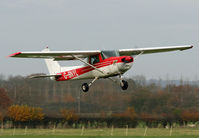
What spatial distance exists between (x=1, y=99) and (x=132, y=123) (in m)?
14.7

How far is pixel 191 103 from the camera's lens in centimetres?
4816

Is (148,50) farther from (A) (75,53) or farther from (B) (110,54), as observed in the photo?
(A) (75,53)

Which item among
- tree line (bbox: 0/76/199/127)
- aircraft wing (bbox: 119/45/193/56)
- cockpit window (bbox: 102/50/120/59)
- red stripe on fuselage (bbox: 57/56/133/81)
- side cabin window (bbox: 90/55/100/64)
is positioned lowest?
tree line (bbox: 0/76/199/127)

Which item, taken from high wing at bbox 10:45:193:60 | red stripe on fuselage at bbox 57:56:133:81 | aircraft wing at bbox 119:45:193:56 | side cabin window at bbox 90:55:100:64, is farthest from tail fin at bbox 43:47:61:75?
aircraft wing at bbox 119:45:193:56

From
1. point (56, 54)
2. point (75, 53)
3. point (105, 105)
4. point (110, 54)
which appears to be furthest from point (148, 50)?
point (105, 105)

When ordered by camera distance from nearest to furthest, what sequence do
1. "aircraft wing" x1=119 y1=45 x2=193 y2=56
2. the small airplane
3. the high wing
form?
the small airplane → the high wing → "aircraft wing" x1=119 y1=45 x2=193 y2=56

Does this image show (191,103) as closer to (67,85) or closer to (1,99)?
(67,85)

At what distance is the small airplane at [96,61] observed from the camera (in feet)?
88.5

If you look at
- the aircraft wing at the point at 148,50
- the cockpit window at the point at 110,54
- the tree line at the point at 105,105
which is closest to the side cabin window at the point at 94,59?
the cockpit window at the point at 110,54

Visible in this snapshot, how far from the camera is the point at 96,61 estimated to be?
2886 cm

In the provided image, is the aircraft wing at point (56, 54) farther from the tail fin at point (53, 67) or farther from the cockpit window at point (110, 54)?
the tail fin at point (53, 67)

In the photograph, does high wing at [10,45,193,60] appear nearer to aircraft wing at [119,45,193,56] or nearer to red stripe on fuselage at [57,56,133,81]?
aircraft wing at [119,45,193,56]

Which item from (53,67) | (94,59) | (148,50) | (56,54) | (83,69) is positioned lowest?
→ (83,69)

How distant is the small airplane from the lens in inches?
1062
